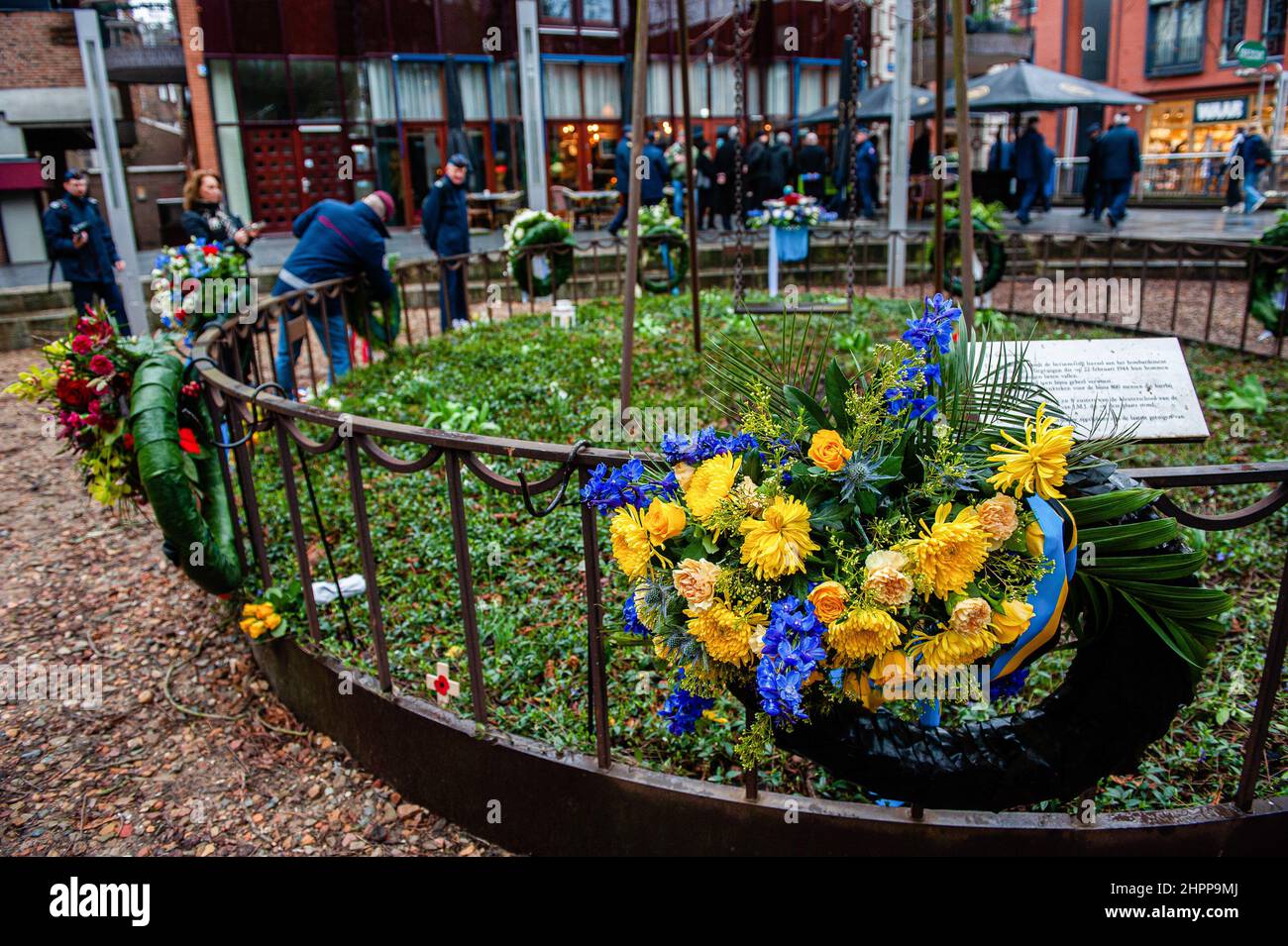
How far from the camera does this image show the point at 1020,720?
2.31 metres

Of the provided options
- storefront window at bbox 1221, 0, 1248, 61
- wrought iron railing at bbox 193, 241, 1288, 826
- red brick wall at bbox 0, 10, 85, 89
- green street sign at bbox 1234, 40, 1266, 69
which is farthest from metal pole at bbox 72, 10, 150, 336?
storefront window at bbox 1221, 0, 1248, 61

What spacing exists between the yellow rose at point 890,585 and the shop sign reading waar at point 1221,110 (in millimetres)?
34164

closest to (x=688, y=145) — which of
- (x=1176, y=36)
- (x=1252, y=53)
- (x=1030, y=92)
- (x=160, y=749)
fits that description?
(x=160, y=749)

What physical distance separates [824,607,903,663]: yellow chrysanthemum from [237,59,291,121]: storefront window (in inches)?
835

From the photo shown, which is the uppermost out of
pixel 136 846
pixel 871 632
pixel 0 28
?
pixel 0 28

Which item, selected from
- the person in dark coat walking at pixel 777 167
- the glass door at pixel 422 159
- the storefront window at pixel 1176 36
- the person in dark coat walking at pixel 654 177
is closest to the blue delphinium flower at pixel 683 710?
the person in dark coat walking at pixel 654 177

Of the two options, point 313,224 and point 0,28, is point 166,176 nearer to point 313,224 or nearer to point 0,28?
point 0,28

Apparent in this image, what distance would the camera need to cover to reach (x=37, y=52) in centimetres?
1945

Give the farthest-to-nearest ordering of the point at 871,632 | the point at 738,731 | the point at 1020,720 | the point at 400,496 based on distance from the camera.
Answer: the point at 400,496
the point at 738,731
the point at 1020,720
the point at 871,632

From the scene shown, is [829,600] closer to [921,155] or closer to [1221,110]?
[921,155]

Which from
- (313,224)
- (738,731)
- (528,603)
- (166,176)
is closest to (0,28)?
(166,176)

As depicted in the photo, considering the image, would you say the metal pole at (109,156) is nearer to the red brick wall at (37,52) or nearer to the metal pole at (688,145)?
the metal pole at (688,145)

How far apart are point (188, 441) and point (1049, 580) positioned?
3.34 meters
